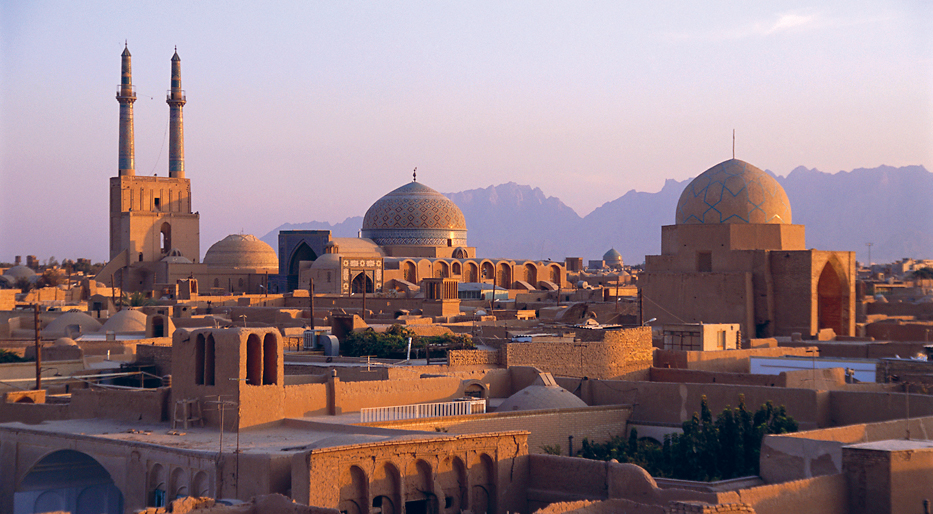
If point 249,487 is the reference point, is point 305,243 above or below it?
above

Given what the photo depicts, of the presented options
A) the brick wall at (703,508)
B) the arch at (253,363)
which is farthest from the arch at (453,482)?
the brick wall at (703,508)

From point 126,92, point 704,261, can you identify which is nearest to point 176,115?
point 126,92

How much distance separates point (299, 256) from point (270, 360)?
34.8 metres

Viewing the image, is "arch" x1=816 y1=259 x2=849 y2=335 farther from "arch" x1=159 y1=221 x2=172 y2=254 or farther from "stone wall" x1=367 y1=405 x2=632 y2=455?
"arch" x1=159 y1=221 x2=172 y2=254

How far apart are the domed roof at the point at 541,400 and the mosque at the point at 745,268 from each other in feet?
28.8

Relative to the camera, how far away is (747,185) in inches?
901

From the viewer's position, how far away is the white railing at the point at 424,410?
41.1ft

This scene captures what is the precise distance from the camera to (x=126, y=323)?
2416 centimetres

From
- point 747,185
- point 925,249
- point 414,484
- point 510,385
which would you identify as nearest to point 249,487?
point 414,484

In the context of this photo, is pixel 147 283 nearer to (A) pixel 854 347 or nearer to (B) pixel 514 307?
(B) pixel 514 307

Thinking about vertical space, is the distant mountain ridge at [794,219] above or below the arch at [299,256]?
above

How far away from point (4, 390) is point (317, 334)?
517 cm

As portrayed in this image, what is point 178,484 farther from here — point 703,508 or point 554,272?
point 554,272

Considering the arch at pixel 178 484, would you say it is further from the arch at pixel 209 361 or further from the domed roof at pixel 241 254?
the domed roof at pixel 241 254
